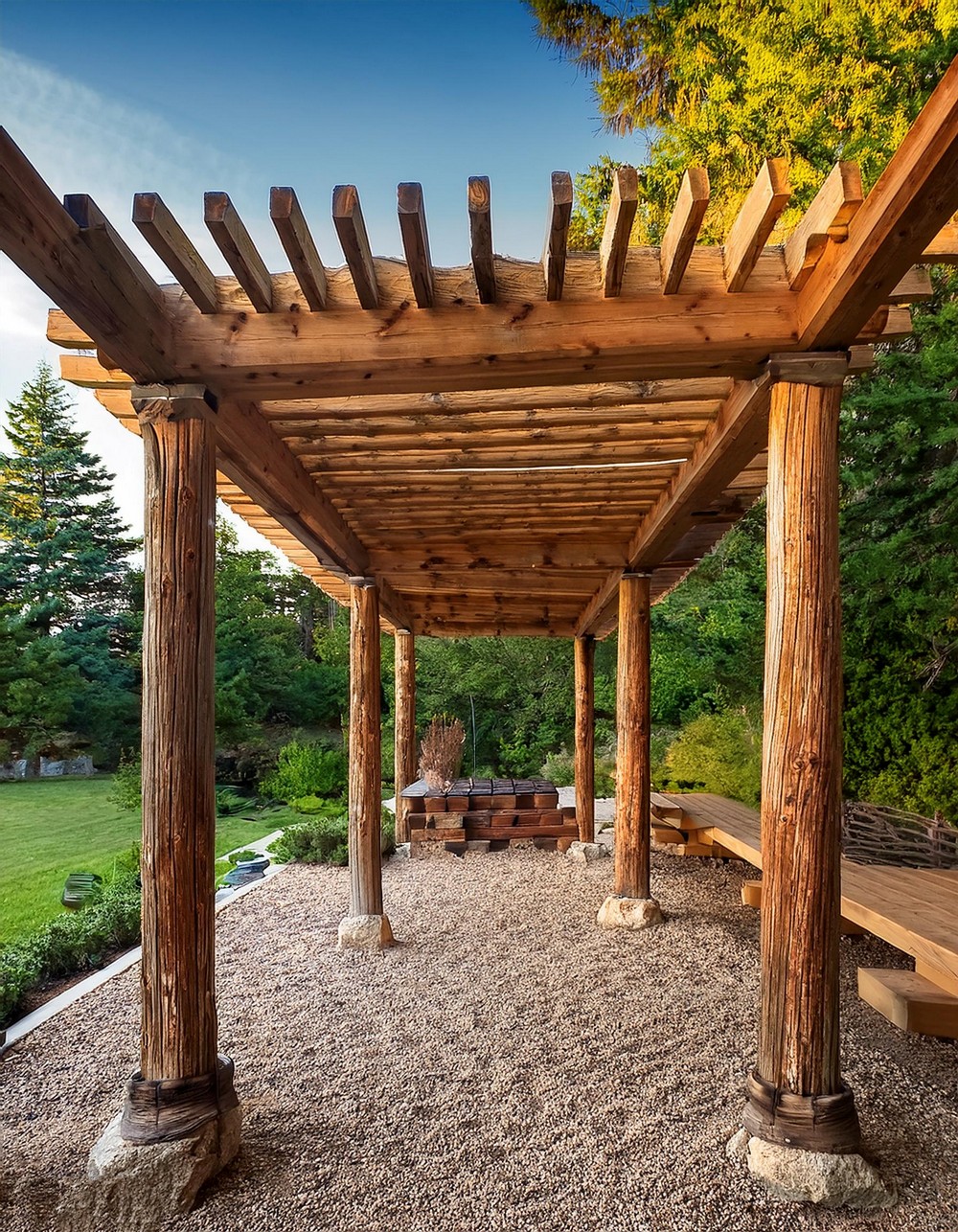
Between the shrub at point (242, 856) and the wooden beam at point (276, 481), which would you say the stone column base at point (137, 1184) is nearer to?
the wooden beam at point (276, 481)

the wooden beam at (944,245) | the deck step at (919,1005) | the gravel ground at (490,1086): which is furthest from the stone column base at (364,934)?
the wooden beam at (944,245)

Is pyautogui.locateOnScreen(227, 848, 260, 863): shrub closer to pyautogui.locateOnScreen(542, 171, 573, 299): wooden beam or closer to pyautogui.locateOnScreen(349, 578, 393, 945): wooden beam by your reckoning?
pyautogui.locateOnScreen(349, 578, 393, 945): wooden beam

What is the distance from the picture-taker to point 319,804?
13.1 metres

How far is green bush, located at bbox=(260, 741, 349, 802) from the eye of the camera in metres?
13.9

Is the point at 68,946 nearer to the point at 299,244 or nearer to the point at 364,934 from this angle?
the point at 364,934

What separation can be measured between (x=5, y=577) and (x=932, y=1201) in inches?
600

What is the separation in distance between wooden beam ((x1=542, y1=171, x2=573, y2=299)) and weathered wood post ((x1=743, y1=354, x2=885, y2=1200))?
82 centimetres

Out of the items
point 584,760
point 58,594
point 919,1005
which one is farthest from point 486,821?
point 58,594

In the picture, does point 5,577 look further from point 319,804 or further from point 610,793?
point 610,793

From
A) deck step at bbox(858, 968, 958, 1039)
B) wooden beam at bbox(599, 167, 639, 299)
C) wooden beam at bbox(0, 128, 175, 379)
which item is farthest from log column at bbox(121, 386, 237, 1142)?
deck step at bbox(858, 968, 958, 1039)

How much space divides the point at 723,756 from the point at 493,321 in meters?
8.87

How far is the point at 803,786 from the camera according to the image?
8.16 ft

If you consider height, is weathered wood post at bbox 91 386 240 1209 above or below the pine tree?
below

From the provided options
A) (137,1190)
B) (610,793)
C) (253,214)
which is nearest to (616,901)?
(137,1190)
